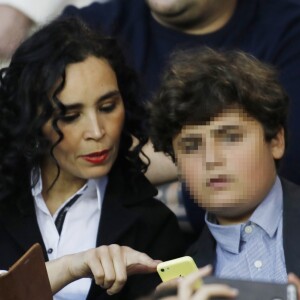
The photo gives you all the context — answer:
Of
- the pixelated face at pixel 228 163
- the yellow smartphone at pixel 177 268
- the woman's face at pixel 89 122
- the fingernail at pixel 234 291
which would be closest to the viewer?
the fingernail at pixel 234 291

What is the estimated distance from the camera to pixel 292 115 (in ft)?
7.07

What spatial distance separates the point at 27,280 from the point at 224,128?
1.37 ft

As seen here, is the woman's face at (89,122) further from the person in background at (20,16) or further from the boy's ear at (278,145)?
the person in background at (20,16)

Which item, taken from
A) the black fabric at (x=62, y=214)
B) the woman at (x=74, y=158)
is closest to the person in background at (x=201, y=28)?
the woman at (x=74, y=158)

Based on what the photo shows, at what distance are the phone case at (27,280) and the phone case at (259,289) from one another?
0.40m

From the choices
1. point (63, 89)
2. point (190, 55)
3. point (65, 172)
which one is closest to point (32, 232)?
point (65, 172)

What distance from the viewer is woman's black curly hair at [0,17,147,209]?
191cm

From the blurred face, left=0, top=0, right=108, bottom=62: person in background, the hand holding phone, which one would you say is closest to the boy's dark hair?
the hand holding phone

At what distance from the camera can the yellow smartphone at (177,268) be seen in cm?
142

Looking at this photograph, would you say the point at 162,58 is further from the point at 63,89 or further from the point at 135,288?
the point at 135,288

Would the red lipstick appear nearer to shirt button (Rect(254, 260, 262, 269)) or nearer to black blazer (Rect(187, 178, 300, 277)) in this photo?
black blazer (Rect(187, 178, 300, 277))

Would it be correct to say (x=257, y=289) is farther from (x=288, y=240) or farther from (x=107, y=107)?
(x=107, y=107)

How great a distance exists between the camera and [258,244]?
1581 millimetres

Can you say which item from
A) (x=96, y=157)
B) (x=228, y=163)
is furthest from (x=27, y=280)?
(x=96, y=157)
